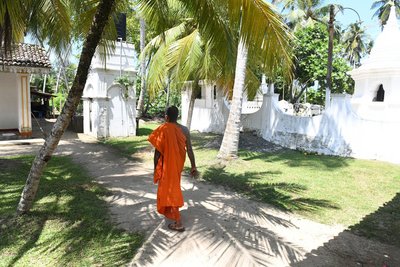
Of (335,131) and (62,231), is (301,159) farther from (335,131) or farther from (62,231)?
(62,231)

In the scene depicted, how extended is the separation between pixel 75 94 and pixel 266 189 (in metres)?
4.25

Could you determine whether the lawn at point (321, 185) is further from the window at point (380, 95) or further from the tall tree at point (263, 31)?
the window at point (380, 95)

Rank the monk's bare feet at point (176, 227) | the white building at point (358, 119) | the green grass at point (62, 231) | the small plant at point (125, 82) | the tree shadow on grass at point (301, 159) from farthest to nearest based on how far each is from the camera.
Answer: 1. the small plant at point (125, 82)
2. the white building at point (358, 119)
3. the tree shadow on grass at point (301, 159)
4. the monk's bare feet at point (176, 227)
5. the green grass at point (62, 231)

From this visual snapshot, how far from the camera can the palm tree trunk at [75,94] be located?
453 centimetres

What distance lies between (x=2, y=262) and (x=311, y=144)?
34.0 feet

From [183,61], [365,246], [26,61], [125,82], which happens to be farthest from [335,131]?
[26,61]

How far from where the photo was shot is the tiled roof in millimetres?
12227

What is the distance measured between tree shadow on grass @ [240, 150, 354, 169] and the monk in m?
5.85

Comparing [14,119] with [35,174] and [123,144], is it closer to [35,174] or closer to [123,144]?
[123,144]

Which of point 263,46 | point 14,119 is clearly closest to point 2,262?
point 263,46

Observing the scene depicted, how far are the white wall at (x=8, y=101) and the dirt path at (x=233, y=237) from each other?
10577 millimetres

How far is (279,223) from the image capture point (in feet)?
17.0

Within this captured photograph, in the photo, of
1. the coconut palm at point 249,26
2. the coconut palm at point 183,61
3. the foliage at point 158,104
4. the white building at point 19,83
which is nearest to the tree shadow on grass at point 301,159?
the coconut palm at point 183,61

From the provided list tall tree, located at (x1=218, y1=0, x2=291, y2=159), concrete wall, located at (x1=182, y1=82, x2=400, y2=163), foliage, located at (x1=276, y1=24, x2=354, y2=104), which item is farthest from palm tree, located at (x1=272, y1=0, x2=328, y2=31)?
tall tree, located at (x1=218, y1=0, x2=291, y2=159)
